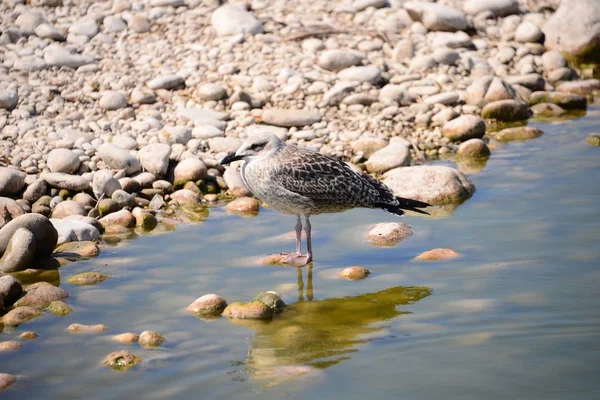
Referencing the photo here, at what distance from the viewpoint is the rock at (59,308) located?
7512 mm

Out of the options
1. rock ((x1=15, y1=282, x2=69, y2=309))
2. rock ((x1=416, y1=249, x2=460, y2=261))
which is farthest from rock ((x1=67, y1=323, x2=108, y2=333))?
rock ((x1=416, y1=249, x2=460, y2=261))

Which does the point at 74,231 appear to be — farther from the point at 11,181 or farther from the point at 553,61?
the point at 553,61

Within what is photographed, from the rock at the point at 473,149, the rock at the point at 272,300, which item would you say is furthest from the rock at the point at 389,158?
the rock at the point at 272,300

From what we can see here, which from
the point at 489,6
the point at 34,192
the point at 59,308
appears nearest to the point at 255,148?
the point at 59,308

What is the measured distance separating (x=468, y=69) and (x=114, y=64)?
5966 mm

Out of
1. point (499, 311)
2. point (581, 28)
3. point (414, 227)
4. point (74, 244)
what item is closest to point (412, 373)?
point (499, 311)

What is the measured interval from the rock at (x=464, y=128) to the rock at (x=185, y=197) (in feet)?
13.3

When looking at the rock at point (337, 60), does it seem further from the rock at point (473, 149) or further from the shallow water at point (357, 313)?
the shallow water at point (357, 313)

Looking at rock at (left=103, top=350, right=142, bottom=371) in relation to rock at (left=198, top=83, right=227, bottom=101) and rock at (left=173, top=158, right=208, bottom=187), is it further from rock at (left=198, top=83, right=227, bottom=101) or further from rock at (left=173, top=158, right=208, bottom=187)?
rock at (left=198, top=83, right=227, bottom=101)

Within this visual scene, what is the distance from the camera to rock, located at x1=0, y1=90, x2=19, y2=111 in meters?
12.3

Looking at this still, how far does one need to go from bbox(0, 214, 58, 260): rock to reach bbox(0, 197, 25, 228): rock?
921 millimetres

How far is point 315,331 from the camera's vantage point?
7145 millimetres

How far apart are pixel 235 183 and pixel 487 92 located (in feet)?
16.0

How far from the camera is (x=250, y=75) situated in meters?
13.7
